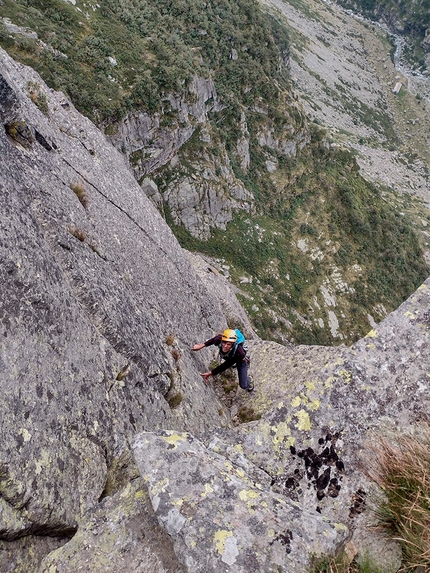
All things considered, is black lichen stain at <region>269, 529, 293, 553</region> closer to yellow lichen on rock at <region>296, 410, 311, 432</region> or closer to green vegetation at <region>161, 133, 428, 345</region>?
yellow lichen on rock at <region>296, 410, 311, 432</region>

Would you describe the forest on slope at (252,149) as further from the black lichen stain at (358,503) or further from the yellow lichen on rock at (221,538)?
the yellow lichen on rock at (221,538)

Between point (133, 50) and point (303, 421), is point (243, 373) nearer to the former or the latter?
point (303, 421)

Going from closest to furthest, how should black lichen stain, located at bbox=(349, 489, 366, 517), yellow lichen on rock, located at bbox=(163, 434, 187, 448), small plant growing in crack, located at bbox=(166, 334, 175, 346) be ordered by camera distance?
black lichen stain, located at bbox=(349, 489, 366, 517) → yellow lichen on rock, located at bbox=(163, 434, 187, 448) → small plant growing in crack, located at bbox=(166, 334, 175, 346)

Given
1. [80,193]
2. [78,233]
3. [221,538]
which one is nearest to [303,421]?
[221,538]

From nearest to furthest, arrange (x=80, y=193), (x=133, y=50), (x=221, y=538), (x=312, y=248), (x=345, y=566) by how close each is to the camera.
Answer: (x=345, y=566) < (x=221, y=538) < (x=80, y=193) < (x=133, y=50) < (x=312, y=248)

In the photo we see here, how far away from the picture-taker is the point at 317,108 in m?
169

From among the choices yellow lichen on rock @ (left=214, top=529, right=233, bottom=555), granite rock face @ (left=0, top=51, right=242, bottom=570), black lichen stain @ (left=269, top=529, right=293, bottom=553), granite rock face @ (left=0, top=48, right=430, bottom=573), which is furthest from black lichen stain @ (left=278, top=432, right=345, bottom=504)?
granite rock face @ (left=0, top=51, right=242, bottom=570)

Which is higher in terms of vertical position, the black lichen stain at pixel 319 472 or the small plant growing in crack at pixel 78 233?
the black lichen stain at pixel 319 472

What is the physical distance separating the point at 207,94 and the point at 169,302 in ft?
172

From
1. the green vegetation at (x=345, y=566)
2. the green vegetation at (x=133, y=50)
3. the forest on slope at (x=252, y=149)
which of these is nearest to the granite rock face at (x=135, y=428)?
the green vegetation at (x=345, y=566)

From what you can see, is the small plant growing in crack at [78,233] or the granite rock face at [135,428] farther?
the small plant growing in crack at [78,233]

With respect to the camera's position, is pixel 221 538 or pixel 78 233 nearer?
pixel 221 538

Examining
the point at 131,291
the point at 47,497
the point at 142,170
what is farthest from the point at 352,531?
the point at 142,170

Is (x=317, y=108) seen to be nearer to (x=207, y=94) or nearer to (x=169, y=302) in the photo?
(x=207, y=94)
